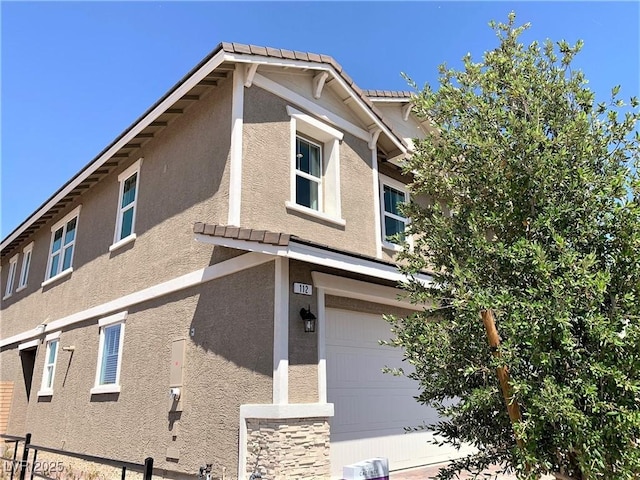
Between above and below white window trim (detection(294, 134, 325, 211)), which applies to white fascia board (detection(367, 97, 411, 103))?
above

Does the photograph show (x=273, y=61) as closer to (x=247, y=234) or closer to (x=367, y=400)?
(x=247, y=234)

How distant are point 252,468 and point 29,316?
44.5ft

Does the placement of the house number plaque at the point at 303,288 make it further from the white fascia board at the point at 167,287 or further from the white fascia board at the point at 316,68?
the white fascia board at the point at 316,68

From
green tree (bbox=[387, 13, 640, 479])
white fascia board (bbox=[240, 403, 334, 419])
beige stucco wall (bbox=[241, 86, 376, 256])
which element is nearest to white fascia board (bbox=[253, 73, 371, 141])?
beige stucco wall (bbox=[241, 86, 376, 256])

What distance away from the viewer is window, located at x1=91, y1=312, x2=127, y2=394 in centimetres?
1092

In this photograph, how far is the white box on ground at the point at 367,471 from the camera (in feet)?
18.8

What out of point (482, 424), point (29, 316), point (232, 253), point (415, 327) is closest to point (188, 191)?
point (232, 253)

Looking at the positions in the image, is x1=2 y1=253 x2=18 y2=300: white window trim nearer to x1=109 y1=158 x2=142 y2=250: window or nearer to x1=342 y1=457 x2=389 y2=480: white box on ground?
x1=109 y1=158 x2=142 y2=250: window

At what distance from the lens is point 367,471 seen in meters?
5.88

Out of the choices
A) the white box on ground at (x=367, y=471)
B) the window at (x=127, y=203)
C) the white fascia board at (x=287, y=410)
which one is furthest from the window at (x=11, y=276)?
the white box on ground at (x=367, y=471)

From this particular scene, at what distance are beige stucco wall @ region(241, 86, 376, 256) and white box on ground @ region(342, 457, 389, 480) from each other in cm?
425

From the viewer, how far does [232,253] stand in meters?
8.28

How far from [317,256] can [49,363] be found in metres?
11.3

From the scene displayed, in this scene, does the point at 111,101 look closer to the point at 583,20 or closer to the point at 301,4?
the point at 301,4
